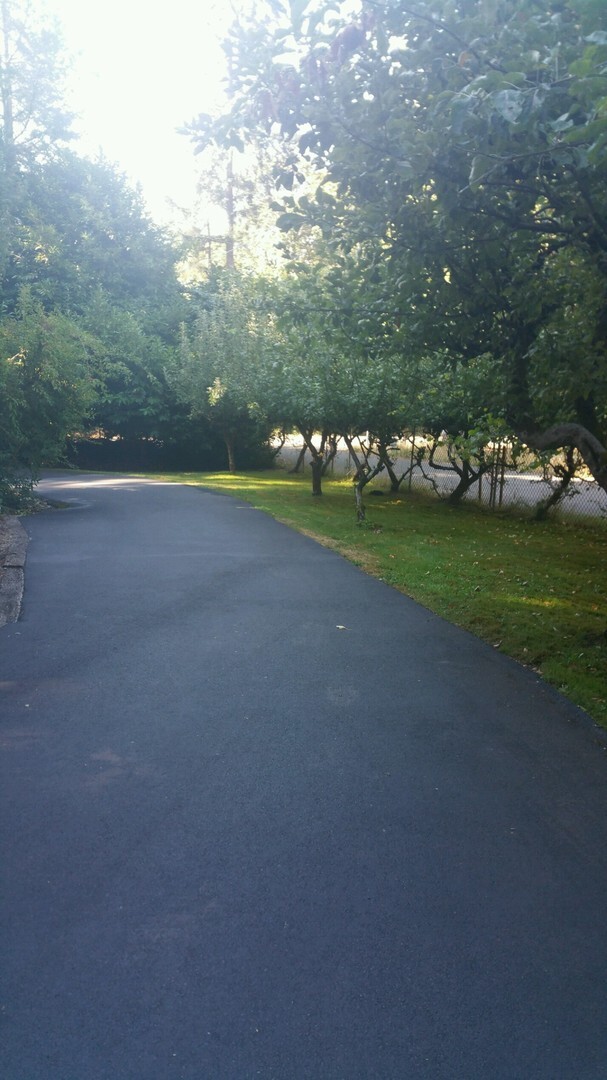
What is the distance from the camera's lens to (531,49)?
6.34 metres

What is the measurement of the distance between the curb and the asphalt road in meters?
1.28

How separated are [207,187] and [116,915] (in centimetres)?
5147

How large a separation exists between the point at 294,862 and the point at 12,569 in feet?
27.8

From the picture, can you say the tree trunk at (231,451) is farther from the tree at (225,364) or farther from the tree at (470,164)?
the tree at (470,164)

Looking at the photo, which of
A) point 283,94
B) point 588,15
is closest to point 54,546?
point 283,94

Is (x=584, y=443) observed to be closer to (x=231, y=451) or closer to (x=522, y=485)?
(x=522, y=485)

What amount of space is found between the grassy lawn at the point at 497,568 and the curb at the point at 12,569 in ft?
14.3

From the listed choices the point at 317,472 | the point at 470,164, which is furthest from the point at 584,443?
the point at 317,472

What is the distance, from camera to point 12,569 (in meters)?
11.8

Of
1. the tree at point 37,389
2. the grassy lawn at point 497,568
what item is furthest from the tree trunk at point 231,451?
the tree at point 37,389

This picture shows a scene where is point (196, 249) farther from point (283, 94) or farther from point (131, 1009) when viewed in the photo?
point (131, 1009)

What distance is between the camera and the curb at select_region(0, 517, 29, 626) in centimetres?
949

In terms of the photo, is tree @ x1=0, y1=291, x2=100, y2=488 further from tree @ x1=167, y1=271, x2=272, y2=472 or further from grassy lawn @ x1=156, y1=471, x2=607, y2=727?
tree @ x1=167, y1=271, x2=272, y2=472

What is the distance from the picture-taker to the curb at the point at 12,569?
9.49 m
